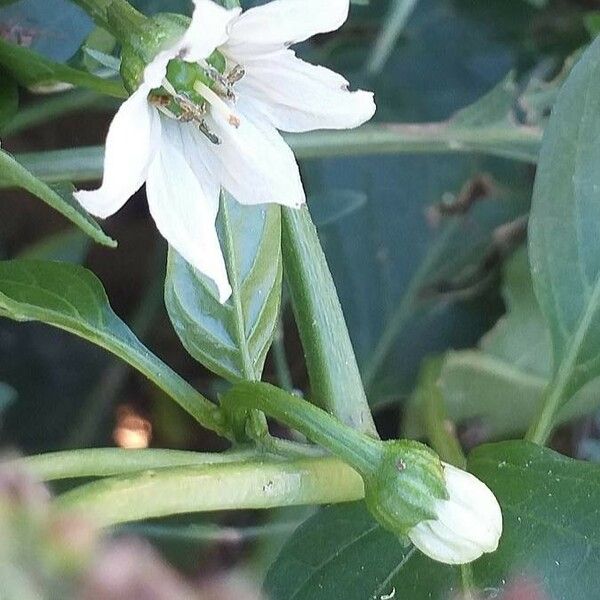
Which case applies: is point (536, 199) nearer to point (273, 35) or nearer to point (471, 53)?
point (273, 35)

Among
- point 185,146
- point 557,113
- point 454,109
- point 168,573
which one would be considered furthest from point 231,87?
point 454,109

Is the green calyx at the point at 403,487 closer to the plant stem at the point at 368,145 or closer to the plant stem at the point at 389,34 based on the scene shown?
the plant stem at the point at 368,145

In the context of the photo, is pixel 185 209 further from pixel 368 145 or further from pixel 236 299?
pixel 368 145

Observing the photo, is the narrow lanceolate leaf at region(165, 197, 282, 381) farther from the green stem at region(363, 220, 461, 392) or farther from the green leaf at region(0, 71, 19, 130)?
the green stem at region(363, 220, 461, 392)

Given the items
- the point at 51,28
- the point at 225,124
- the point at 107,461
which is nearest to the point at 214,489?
the point at 107,461

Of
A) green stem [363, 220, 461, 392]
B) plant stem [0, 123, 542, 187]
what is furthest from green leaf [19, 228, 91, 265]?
green stem [363, 220, 461, 392]

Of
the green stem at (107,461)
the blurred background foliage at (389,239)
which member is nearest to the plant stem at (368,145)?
the blurred background foliage at (389,239)
